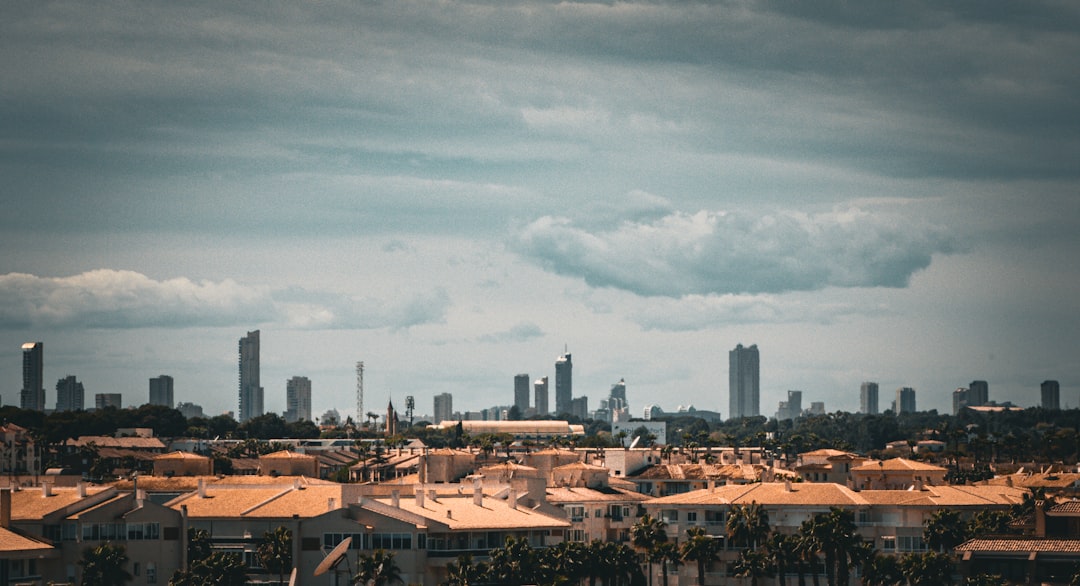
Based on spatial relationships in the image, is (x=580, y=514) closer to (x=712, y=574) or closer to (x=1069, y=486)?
(x=712, y=574)

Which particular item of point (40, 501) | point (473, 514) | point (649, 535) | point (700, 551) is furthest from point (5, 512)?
point (700, 551)

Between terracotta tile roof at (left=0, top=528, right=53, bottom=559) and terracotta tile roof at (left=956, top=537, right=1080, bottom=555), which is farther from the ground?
terracotta tile roof at (left=0, top=528, right=53, bottom=559)

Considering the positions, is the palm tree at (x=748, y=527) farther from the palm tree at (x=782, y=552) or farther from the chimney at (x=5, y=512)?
the chimney at (x=5, y=512)

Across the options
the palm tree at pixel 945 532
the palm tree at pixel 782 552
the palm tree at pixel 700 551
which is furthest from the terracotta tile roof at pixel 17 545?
the palm tree at pixel 945 532

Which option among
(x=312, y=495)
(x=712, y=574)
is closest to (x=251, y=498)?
(x=312, y=495)

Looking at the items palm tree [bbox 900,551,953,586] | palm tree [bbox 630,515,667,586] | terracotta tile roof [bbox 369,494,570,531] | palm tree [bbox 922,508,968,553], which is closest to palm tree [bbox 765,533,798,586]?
palm tree [bbox 922,508,968,553]

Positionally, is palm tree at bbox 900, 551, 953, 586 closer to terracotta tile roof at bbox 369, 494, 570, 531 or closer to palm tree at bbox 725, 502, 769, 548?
palm tree at bbox 725, 502, 769, 548
